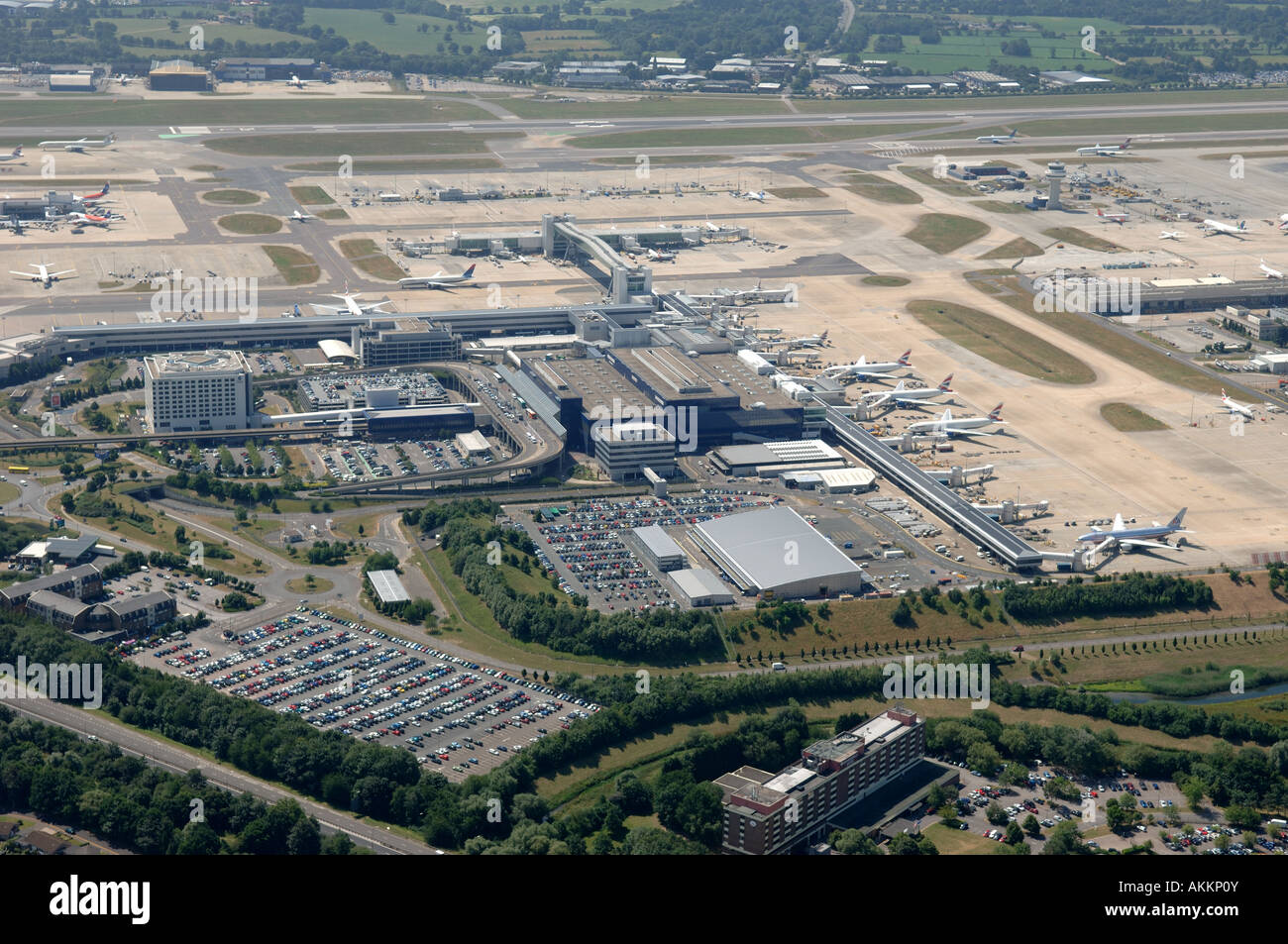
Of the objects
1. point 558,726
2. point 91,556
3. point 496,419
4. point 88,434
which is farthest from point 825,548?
point 88,434

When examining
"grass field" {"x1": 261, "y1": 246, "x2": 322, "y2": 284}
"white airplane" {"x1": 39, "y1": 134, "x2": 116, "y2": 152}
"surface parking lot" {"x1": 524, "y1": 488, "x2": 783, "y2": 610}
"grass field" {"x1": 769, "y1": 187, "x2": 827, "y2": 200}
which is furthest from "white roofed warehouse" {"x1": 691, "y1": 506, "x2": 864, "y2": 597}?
"white airplane" {"x1": 39, "y1": 134, "x2": 116, "y2": 152}

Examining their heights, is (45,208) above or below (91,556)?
above

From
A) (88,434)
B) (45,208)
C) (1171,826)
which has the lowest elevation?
(1171,826)

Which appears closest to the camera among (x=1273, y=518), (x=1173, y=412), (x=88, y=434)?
(x=1273, y=518)

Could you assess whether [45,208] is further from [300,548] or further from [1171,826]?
[1171,826]

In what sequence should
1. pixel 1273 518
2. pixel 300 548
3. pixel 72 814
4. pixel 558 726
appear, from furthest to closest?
pixel 1273 518 → pixel 300 548 → pixel 558 726 → pixel 72 814

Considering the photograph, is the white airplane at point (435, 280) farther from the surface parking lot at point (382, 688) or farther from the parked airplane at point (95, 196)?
the surface parking lot at point (382, 688)
